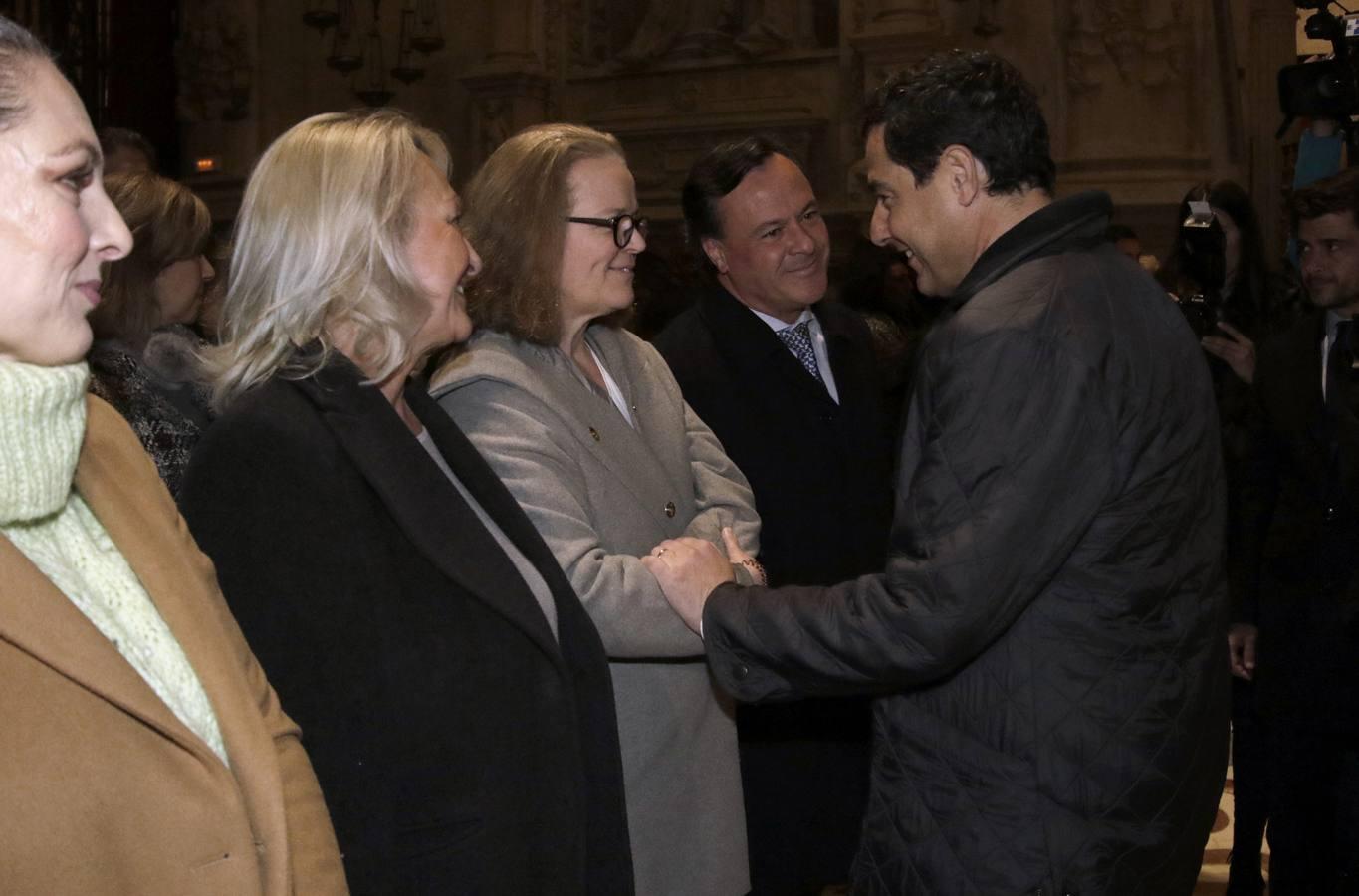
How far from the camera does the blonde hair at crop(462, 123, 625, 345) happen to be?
2.46 metres

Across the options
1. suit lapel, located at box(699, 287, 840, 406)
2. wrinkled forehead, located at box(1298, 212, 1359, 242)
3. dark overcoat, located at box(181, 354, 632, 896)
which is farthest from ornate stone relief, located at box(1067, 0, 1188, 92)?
dark overcoat, located at box(181, 354, 632, 896)

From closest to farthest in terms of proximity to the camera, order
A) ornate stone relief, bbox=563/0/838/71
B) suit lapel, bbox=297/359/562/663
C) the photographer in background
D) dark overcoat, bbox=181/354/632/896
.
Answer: dark overcoat, bbox=181/354/632/896 < suit lapel, bbox=297/359/562/663 < the photographer in background < ornate stone relief, bbox=563/0/838/71

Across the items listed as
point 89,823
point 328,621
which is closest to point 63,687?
point 89,823

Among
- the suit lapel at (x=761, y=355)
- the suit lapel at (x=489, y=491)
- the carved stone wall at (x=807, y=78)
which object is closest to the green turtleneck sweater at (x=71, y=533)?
the suit lapel at (x=489, y=491)

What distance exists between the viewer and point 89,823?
1.23m

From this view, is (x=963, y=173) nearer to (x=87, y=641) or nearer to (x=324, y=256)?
(x=324, y=256)

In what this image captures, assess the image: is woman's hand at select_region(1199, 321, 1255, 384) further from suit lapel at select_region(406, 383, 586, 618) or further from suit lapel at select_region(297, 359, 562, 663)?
suit lapel at select_region(297, 359, 562, 663)

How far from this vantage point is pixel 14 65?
4.29 feet

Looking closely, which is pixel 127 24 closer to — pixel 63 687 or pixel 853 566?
pixel 853 566

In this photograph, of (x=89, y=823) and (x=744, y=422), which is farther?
(x=744, y=422)

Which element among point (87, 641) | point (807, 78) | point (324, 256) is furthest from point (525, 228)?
point (807, 78)

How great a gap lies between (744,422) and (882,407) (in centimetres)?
42

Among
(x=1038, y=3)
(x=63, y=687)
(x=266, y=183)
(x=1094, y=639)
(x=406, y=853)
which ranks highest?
(x=1038, y=3)

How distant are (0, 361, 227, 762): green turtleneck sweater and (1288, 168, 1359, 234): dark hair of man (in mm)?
3147
